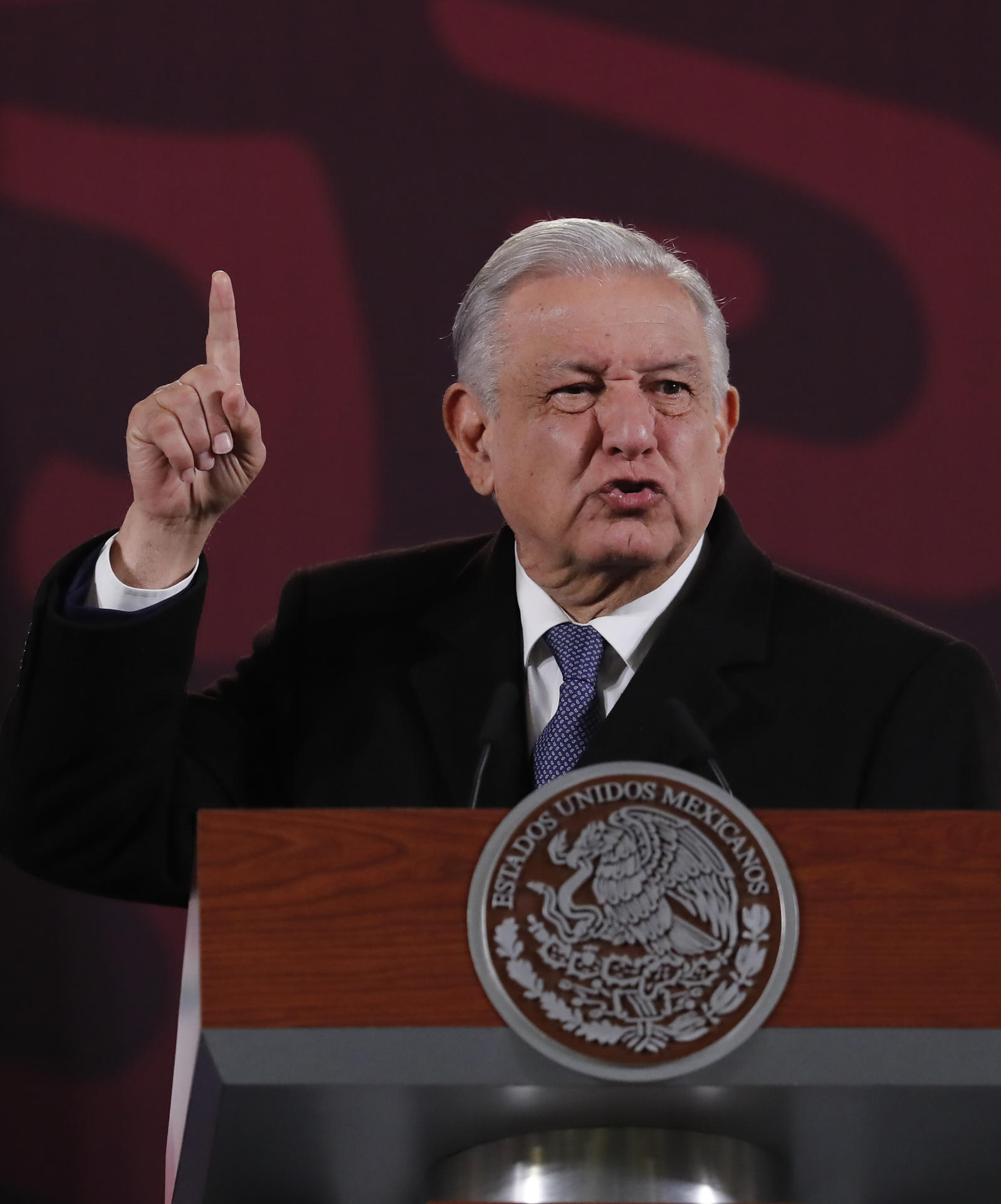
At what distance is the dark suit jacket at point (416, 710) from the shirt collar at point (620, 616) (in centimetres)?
2

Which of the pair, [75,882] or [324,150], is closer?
[75,882]

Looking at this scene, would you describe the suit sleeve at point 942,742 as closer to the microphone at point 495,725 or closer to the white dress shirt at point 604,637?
the white dress shirt at point 604,637

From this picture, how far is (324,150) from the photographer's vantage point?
2.69m

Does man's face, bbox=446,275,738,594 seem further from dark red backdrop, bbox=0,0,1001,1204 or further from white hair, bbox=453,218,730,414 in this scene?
dark red backdrop, bbox=0,0,1001,1204

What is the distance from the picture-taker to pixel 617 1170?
3.42 ft

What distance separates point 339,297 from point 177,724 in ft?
3.99

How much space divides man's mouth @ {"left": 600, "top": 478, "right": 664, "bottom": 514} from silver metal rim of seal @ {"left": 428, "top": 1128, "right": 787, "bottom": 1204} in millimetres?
810

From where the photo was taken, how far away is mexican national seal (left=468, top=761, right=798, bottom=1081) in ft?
3.29

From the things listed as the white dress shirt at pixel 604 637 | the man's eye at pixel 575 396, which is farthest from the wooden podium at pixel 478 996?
the man's eye at pixel 575 396

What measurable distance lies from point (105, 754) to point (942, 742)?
0.85 m

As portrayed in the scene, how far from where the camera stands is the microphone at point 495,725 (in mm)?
1304

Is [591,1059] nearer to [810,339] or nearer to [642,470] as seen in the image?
[642,470]

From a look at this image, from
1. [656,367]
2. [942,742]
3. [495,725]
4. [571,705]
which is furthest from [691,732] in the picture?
[656,367]

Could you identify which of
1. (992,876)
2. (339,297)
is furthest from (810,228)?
(992,876)
